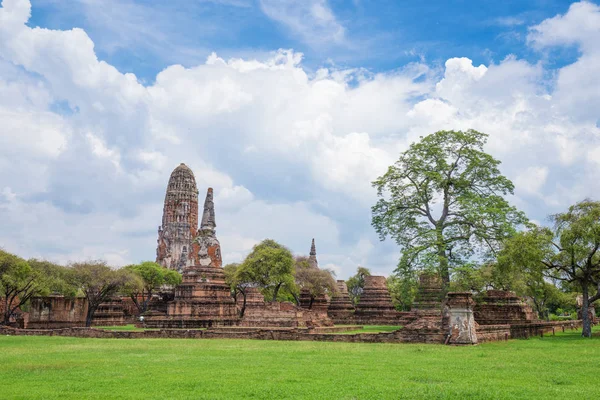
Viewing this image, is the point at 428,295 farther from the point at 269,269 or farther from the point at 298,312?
the point at 269,269

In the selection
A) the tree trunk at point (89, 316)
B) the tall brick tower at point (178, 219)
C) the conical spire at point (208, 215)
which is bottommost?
the tree trunk at point (89, 316)

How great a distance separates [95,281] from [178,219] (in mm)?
61547

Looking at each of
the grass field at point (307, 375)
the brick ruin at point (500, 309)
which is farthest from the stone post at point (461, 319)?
the brick ruin at point (500, 309)

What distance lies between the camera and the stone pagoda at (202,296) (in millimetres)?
32719

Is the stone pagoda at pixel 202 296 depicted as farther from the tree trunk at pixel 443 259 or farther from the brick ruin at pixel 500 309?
the brick ruin at pixel 500 309

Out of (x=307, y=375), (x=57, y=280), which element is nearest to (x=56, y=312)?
(x=57, y=280)

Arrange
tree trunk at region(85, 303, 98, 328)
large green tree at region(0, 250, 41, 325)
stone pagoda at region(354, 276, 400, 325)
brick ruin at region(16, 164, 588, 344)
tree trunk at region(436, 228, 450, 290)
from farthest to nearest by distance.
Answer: stone pagoda at region(354, 276, 400, 325)
tree trunk at region(85, 303, 98, 328)
large green tree at region(0, 250, 41, 325)
tree trunk at region(436, 228, 450, 290)
brick ruin at region(16, 164, 588, 344)

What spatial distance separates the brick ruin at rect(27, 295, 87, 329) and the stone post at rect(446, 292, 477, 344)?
29.3 meters

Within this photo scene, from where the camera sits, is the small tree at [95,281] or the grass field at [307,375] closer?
the grass field at [307,375]

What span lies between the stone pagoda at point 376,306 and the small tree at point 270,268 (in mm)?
6317

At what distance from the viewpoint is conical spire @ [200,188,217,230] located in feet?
126

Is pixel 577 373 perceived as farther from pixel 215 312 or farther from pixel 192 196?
pixel 192 196

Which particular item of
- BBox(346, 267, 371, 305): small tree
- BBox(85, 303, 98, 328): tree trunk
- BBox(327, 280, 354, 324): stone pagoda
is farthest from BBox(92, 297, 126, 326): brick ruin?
BBox(346, 267, 371, 305): small tree

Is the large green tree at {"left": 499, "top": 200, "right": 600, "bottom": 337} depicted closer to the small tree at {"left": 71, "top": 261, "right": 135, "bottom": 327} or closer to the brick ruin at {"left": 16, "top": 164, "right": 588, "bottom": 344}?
the brick ruin at {"left": 16, "top": 164, "right": 588, "bottom": 344}
